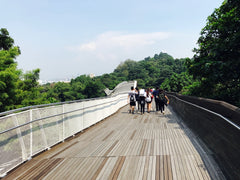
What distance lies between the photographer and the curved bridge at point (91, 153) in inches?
176

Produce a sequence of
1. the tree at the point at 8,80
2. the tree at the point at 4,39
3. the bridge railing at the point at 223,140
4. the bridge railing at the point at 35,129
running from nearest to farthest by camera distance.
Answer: the bridge railing at the point at 223,140, the bridge railing at the point at 35,129, the tree at the point at 8,80, the tree at the point at 4,39

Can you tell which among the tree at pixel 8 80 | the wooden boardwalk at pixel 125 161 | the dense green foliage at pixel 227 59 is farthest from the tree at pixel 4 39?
the wooden boardwalk at pixel 125 161

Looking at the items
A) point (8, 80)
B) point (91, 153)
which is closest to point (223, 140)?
point (91, 153)

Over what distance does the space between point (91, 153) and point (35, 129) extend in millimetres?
1804

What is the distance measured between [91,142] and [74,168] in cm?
254

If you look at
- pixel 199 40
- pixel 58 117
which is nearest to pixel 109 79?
pixel 199 40

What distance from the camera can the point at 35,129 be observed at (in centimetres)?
621

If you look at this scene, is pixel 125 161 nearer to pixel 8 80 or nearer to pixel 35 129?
pixel 35 129

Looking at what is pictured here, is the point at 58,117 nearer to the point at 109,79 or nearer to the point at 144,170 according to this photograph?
the point at 144,170

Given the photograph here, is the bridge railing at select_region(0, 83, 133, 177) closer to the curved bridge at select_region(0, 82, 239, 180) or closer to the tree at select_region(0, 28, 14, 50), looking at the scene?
the curved bridge at select_region(0, 82, 239, 180)

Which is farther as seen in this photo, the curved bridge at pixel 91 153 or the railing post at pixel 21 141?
the railing post at pixel 21 141

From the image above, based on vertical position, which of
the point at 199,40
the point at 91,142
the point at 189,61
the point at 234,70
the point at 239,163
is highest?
the point at 199,40

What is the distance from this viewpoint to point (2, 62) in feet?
102

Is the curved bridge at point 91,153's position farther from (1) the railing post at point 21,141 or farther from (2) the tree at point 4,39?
(2) the tree at point 4,39
